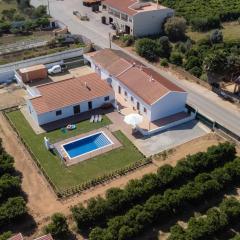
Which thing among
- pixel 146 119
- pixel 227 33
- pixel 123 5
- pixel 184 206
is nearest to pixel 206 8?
pixel 227 33

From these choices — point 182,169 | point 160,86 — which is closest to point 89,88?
point 160,86

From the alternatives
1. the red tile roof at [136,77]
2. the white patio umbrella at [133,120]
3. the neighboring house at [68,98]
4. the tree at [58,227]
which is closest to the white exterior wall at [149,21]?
the red tile roof at [136,77]

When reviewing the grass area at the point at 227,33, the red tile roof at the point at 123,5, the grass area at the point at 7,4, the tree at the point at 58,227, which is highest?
the red tile roof at the point at 123,5

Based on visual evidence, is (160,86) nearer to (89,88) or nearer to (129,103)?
(129,103)

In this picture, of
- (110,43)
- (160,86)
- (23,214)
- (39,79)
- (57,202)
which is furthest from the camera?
(110,43)

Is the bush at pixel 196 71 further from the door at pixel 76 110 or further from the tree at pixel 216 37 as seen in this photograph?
the door at pixel 76 110
